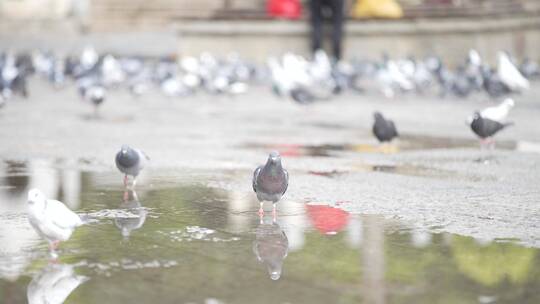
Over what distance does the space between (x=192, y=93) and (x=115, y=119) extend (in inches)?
221

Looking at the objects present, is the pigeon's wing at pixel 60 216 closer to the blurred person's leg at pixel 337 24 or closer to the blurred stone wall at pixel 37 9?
the blurred person's leg at pixel 337 24

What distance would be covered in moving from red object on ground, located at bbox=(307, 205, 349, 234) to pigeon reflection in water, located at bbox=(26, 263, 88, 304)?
6.42ft

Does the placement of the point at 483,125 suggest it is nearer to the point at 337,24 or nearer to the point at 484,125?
the point at 484,125

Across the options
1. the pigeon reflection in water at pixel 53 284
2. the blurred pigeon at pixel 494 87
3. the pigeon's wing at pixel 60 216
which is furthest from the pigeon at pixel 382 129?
the pigeon reflection in water at pixel 53 284

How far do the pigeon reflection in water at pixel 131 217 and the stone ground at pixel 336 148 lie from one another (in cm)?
87

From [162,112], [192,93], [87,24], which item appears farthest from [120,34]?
[162,112]

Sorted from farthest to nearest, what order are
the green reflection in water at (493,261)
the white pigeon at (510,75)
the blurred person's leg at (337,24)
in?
the blurred person's leg at (337,24), the white pigeon at (510,75), the green reflection in water at (493,261)

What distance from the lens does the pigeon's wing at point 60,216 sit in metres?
6.85

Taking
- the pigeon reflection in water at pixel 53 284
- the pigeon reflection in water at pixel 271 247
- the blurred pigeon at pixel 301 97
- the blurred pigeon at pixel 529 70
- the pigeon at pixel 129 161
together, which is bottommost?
the blurred pigeon at pixel 529 70

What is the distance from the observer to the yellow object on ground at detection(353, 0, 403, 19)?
25219 mm

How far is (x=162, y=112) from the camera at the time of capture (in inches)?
722

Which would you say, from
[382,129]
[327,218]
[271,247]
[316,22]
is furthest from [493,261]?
[316,22]

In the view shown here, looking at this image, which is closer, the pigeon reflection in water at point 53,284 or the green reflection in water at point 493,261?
the pigeon reflection in water at point 53,284

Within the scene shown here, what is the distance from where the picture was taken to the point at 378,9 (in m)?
25.5
